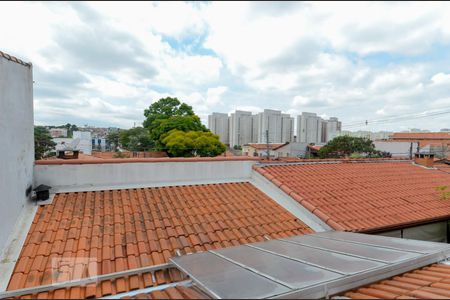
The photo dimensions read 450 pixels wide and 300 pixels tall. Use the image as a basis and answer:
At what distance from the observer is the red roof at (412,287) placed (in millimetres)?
2537

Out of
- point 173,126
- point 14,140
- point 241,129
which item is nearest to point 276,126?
point 241,129

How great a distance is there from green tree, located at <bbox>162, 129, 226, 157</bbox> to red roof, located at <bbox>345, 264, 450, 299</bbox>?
25.0 m

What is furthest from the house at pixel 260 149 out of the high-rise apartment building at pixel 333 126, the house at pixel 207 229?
the house at pixel 207 229

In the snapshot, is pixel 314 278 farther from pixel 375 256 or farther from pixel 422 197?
pixel 422 197

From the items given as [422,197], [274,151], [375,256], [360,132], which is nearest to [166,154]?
[274,151]

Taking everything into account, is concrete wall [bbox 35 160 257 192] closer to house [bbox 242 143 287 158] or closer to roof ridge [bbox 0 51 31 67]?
roof ridge [bbox 0 51 31 67]

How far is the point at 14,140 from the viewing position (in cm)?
430

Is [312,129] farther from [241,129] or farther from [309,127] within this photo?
[241,129]

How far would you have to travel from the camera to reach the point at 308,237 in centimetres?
455

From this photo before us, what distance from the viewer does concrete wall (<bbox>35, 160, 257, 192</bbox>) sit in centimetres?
559

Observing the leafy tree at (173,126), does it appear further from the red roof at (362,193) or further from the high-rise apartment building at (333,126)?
the high-rise apartment building at (333,126)

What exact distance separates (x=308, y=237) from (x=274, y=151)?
151 ft

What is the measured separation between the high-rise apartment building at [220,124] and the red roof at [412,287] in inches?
2519

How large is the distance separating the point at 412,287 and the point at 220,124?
65.4m
